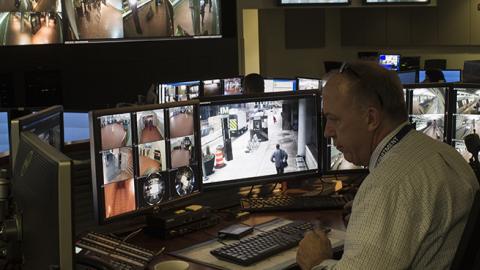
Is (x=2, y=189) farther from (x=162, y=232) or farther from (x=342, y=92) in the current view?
(x=342, y=92)

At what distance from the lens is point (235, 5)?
8227 millimetres

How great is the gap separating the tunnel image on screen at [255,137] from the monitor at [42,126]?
0.55m

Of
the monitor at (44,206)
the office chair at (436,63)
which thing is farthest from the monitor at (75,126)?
the office chair at (436,63)

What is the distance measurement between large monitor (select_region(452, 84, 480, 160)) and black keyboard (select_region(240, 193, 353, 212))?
672 millimetres

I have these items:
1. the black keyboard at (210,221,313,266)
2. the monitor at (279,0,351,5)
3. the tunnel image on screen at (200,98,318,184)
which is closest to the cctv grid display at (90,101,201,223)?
the tunnel image on screen at (200,98,318,184)

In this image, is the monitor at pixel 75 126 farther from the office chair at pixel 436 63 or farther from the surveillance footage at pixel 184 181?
the office chair at pixel 436 63

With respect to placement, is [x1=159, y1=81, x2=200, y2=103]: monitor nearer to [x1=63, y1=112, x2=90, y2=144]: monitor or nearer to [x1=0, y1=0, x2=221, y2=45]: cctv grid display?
[x1=0, y1=0, x2=221, y2=45]: cctv grid display

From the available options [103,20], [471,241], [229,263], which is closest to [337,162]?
[229,263]

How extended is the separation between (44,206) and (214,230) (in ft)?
4.25

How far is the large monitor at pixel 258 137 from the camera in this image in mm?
2646

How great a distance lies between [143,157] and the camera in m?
2.36

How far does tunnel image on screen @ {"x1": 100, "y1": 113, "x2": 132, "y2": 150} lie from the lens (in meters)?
2.23

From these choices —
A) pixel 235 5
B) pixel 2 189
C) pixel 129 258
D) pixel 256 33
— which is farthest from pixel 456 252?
Answer: pixel 256 33

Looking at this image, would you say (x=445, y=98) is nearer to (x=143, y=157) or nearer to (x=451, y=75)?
(x=143, y=157)
